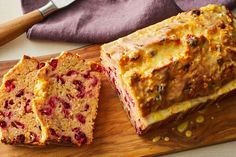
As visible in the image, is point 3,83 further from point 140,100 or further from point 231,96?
point 231,96

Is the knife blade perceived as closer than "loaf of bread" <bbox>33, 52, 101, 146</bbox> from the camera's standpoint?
No

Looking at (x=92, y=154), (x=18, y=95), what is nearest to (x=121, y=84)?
(x=92, y=154)

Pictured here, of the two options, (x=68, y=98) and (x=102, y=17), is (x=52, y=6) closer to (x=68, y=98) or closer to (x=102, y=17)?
(x=102, y=17)

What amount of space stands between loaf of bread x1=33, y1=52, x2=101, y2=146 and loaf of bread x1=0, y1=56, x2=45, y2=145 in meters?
0.12

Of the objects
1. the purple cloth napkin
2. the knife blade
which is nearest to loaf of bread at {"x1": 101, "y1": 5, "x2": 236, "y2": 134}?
the purple cloth napkin

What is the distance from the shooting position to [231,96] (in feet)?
13.5

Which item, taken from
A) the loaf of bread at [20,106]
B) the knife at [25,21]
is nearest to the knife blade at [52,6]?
the knife at [25,21]

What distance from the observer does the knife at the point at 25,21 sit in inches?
172

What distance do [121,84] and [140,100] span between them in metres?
0.34

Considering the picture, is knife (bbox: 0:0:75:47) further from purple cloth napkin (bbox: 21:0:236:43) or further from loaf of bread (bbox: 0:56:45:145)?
loaf of bread (bbox: 0:56:45:145)

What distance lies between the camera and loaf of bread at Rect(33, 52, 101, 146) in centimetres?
381

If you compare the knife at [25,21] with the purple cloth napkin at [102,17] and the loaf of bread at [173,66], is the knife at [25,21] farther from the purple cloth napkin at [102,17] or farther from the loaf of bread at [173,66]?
the loaf of bread at [173,66]

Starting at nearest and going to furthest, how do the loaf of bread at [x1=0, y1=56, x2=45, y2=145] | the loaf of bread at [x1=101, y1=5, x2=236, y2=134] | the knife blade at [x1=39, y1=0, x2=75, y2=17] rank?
the loaf of bread at [x1=101, y1=5, x2=236, y2=134], the loaf of bread at [x1=0, y1=56, x2=45, y2=145], the knife blade at [x1=39, y1=0, x2=75, y2=17]

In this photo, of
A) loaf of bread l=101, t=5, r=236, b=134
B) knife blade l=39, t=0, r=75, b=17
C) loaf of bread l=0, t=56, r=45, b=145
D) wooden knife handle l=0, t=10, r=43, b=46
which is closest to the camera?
loaf of bread l=101, t=5, r=236, b=134
